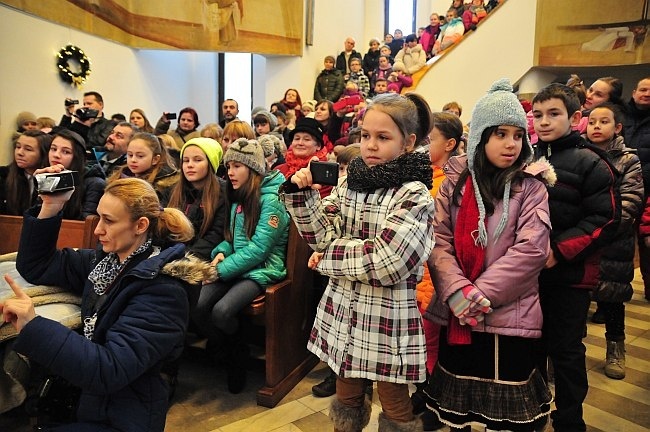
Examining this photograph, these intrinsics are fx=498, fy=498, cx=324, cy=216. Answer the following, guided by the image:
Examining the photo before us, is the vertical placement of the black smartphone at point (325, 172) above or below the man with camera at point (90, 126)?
below

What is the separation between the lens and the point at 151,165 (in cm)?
361

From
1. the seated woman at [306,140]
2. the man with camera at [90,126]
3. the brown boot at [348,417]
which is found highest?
the man with camera at [90,126]

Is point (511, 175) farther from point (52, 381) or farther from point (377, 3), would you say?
Result: point (377, 3)

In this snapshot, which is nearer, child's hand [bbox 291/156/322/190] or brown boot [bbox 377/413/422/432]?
child's hand [bbox 291/156/322/190]

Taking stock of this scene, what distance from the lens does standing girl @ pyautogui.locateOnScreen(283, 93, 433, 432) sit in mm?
1801

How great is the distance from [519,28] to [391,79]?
262cm

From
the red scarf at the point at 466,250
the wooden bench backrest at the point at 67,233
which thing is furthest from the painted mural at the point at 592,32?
the wooden bench backrest at the point at 67,233

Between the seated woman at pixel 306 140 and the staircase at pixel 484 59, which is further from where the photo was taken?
the staircase at pixel 484 59

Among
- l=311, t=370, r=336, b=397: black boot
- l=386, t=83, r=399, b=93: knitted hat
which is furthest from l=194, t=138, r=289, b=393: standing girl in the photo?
l=386, t=83, r=399, b=93: knitted hat

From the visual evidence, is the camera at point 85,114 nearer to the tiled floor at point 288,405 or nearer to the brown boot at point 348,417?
the tiled floor at point 288,405

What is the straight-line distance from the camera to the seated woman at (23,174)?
11.8 ft

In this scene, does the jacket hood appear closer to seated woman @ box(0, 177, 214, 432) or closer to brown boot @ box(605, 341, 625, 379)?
seated woman @ box(0, 177, 214, 432)

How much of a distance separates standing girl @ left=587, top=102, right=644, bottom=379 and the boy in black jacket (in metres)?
1.03

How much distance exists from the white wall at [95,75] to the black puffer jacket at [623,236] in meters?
7.10
